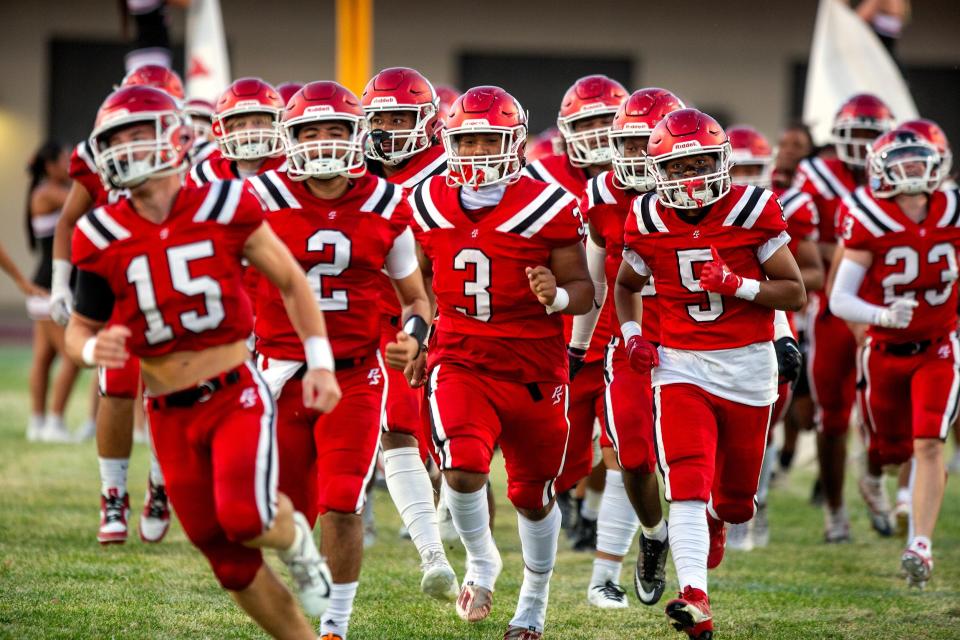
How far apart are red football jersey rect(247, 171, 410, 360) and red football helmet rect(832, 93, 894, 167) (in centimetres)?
363

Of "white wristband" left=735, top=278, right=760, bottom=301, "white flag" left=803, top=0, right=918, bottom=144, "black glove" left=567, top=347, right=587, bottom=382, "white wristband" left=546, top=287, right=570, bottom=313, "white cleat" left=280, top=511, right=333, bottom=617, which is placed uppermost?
"white flag" left=803, top=0, right=918, bottom=144

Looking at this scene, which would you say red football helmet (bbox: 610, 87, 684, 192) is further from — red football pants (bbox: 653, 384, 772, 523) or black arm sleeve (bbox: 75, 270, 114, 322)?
black arm sleeve (bbox: 75, 270, 114, 322)

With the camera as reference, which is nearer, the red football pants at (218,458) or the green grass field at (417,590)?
the red football pants at (218,458)

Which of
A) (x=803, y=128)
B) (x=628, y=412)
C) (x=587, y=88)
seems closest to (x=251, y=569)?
(x=628, y=412)

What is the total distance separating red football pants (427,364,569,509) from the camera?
458 cm

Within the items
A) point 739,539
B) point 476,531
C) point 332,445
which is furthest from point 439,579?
point 739,539

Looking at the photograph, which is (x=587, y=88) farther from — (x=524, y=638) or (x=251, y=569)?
(x=251, y=569)


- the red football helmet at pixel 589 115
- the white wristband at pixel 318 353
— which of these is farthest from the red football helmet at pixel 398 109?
the white wristband at pixel 318 353

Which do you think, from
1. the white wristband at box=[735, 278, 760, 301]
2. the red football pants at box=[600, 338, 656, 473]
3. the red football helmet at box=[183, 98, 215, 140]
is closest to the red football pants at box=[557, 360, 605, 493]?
the red football pants at box=[600, 338, 656, 473]

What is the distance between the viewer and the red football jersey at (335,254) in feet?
14.7

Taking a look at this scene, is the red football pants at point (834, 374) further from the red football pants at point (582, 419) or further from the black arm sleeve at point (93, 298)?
the black arm sleeve at point (93, 298)

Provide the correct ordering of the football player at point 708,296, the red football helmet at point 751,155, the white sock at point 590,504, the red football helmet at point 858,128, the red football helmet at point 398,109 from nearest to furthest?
1. the football player at point 708,296
2. the red football helmet at point 398,109
3. the white sock at point 590,504
4. the red football helmet at point 751,155
5. the red football helmet at point 858,128

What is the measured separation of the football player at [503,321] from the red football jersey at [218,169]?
47.4 inches

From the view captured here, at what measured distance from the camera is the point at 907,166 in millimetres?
5879
